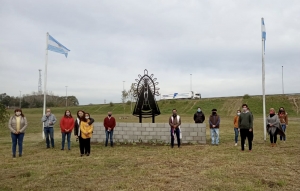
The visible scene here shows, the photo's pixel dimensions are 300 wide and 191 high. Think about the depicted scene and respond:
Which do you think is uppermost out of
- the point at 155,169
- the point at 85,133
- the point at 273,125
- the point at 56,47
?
the point at 56,47

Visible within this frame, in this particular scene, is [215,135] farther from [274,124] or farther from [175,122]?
[274,124]

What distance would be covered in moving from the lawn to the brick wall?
5.64 ft

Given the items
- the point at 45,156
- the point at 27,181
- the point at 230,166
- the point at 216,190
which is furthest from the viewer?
the point at 45,156

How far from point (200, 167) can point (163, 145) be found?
4340mm

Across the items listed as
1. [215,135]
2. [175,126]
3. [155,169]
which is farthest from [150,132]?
[155,169]

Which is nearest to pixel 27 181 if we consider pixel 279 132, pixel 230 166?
pixel 230 166

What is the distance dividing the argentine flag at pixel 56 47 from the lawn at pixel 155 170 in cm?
616

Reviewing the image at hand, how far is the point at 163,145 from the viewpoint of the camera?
1160 centimetres

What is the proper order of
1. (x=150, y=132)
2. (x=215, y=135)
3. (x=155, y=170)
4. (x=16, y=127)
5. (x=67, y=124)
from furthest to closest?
(x=150, y=132) → (x=215, y=135) → (x=67, y=124) → (x=16, y=127) → (x=155, y=170)

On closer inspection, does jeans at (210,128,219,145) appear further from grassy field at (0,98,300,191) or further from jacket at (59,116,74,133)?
jacket at (59,116,74,133)

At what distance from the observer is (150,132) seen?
12039 mm

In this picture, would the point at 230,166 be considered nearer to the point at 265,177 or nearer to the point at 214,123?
the point at 265,177

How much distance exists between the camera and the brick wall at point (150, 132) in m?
11.8

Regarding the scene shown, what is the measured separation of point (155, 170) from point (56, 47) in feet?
32.8
